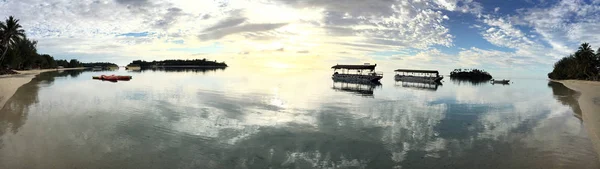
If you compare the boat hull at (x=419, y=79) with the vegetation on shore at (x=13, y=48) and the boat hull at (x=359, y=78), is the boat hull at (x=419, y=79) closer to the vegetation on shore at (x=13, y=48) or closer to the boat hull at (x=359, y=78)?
the boat hull at (x=359, y=78)

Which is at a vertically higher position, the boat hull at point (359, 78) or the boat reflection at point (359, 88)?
the boat hull at point (359, 78)

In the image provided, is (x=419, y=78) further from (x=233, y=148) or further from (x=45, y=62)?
(x=45, y=62)

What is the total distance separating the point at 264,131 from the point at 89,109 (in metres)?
17.3

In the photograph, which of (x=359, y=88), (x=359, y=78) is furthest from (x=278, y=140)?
(x=359, y=78)

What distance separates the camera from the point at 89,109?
26828mm

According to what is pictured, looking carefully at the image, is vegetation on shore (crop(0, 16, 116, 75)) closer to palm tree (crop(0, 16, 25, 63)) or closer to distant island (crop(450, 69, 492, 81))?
palm tree (crop(0, 16, 25, 63))

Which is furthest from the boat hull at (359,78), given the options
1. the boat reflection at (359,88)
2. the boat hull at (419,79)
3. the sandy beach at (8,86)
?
the sandy beach at (8,86)

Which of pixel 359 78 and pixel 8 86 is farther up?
pixel 359 78

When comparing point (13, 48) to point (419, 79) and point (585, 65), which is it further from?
point (585, 65)

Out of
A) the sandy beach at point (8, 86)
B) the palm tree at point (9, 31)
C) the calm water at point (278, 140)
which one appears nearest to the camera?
the calm water at point (278, 140)

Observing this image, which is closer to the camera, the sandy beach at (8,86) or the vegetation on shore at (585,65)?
the sandy beach at (8,86)

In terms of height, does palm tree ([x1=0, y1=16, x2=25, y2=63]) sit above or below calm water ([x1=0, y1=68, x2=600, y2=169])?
above

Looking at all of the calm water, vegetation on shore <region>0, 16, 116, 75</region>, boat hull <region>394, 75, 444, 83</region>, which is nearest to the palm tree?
vegetation on shore <region>0, 16, 116, 75</region>

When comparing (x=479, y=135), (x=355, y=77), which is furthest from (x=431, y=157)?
(x=355, y=77)
